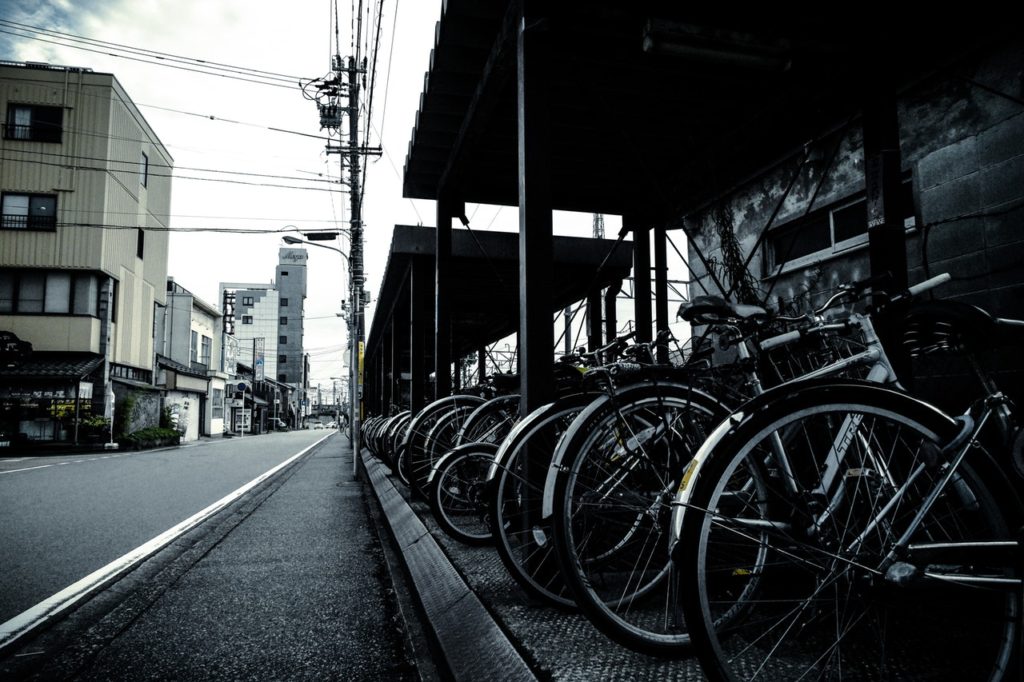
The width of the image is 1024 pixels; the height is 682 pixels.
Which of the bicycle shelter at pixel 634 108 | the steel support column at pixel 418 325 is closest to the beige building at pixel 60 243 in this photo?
the steel support column at pixel 418 325

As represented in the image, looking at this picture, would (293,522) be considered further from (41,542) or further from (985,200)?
(985,200)

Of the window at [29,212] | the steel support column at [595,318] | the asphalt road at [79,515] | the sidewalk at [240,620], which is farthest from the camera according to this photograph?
the window at [29,212]

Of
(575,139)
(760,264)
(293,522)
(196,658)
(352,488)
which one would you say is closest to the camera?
(196,658)

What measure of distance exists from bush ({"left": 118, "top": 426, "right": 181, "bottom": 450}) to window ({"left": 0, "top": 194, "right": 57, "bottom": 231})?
9.50 meters

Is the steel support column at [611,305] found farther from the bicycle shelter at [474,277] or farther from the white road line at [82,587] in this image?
the white road line at [82,587]

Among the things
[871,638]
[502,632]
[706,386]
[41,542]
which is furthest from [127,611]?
[871,638]

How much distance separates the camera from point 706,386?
2691 mm

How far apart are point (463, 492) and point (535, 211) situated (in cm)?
238

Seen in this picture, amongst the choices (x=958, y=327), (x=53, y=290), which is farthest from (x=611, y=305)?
(x=53, y=290)

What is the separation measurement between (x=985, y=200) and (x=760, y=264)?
9.09ft

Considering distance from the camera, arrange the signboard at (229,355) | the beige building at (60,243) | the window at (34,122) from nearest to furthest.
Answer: the beige building at (60,243) < the window at (34,122) < the signboard at (229,355)

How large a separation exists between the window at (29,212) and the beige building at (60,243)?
0.04 metres

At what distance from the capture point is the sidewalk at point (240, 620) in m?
2.58

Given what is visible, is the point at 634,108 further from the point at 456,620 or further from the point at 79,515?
the point at 79,515
